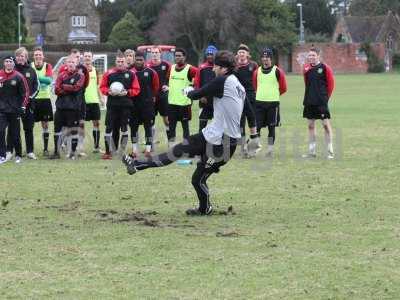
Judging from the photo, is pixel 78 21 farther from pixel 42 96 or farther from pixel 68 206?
pixel 68 206

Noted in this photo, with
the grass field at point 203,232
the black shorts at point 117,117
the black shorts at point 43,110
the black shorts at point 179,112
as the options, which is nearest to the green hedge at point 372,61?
the black shorts at point 179,112

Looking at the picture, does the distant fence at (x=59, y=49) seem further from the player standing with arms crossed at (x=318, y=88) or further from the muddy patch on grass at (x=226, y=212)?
the muddy patch on grass at (x=226, y=212)

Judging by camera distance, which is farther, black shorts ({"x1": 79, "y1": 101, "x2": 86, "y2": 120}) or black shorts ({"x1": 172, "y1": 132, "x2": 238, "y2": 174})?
black shorts ({"x1": 79, "y1": 101, "x2": 86, "y2": 120})

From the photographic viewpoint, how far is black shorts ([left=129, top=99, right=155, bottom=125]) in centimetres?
1630

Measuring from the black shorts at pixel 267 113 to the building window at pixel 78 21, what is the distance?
306 ft

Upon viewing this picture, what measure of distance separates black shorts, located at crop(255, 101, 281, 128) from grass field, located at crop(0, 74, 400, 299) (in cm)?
98

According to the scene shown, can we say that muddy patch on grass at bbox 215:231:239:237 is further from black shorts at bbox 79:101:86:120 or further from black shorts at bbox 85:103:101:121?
black shorts at bbox 85:103:101:121

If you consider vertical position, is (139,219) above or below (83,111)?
below

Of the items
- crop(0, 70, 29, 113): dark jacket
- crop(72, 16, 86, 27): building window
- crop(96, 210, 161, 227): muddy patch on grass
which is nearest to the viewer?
crop(96, 210, 161, 227): muddy patch on grass

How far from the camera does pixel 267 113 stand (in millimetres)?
16438

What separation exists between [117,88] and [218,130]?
5.81m

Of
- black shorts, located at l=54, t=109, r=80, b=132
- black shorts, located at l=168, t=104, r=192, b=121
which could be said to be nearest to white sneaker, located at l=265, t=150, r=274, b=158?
black shorts, located at l=168, t=104, r=192, b=121

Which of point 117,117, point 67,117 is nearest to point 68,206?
point 117,117

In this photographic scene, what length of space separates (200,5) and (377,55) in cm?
2080
